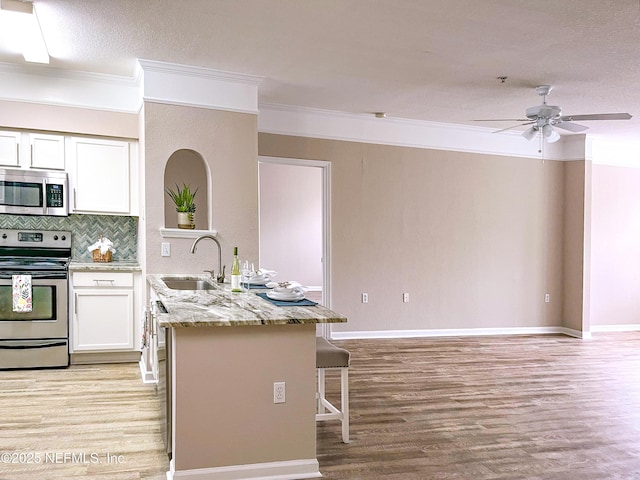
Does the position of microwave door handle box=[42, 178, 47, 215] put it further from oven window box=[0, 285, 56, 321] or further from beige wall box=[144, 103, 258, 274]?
beige wall box=[144, 103, 258, 274]

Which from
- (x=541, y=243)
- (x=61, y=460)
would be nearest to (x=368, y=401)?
(x=61, y=460)

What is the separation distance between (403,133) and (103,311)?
4.00 metres

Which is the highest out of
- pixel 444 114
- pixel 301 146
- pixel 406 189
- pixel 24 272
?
pixel 444 114

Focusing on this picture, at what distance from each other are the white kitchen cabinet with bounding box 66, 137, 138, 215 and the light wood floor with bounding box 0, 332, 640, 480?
1506 millimetres

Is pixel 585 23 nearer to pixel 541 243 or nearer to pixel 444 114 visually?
pixel 444 114

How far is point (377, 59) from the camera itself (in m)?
4.24

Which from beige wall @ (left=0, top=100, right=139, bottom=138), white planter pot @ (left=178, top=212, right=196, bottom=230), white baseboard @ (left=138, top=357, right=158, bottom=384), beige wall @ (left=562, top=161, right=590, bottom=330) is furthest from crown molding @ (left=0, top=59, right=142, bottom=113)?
beige wall @ (left=562, top=161, right=590, bottom=330)

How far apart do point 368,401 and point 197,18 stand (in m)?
2.99

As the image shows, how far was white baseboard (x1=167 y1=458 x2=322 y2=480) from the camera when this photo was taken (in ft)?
8.32

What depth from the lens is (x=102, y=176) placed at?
4996 mm

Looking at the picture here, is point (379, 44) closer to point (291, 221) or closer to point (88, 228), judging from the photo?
point (88, 228)

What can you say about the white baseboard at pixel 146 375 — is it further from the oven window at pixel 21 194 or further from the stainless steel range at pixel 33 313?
the oven window at pixel 21 194

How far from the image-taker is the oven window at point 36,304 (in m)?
4.50

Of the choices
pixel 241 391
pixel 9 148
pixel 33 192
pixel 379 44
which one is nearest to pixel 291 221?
pixel 33 192
